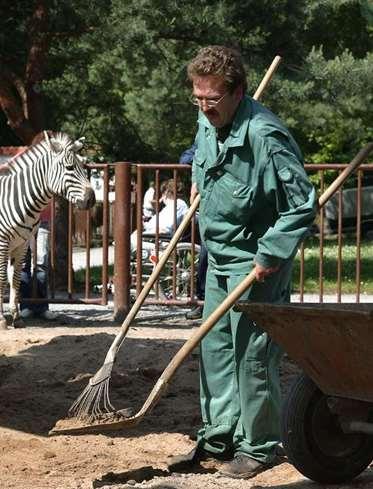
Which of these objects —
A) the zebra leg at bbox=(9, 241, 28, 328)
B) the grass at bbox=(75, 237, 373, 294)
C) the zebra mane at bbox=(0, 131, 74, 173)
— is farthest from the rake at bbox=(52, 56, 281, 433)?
the grass at bbox=(75, 237, 373, 294)

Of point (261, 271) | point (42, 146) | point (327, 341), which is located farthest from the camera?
point (42, 146)

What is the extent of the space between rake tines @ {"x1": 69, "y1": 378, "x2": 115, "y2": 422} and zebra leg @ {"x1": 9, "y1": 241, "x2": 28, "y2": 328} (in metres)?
5.13

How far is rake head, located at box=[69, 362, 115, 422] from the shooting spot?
607 cm

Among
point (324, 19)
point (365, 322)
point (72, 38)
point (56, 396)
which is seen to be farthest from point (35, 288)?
point (324, 19)

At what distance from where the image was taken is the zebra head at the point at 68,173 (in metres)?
11.3

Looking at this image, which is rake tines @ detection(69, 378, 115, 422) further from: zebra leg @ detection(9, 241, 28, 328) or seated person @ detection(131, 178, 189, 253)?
seated person @ detection(131, 178, 189, 253)

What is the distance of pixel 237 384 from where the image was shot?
223 inches

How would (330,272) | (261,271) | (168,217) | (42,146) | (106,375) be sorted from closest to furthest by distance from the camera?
(261,271), (106,375), (42,146), (168,217), (330,272)

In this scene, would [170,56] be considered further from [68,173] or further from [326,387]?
[326,387]

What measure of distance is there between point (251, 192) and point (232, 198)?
0.09 metres

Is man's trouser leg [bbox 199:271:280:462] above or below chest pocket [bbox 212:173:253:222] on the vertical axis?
below

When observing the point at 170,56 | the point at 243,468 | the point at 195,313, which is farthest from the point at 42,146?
the point at 243,468

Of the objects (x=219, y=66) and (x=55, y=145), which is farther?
(x=55, y=145)

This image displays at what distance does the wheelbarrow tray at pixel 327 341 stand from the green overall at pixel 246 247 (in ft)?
0.82
